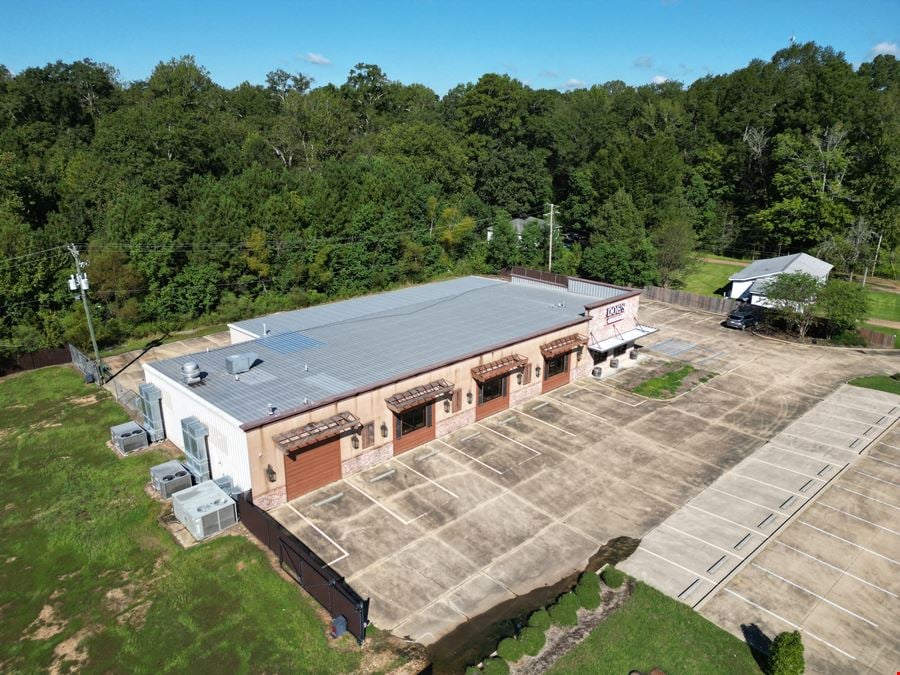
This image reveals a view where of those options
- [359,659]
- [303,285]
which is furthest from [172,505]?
[303,285]

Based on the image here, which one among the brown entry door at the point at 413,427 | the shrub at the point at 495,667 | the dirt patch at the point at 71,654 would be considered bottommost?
the dirt patch at the point at 71,654

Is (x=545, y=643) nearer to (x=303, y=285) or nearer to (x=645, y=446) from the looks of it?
(x=645, y=446)

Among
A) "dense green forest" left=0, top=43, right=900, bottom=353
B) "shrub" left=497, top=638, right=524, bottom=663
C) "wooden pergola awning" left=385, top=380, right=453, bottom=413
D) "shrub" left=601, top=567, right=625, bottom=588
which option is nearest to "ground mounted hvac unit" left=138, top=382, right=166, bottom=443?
"wooden pergola awning" left=385, top=380, right=453, bottom=413

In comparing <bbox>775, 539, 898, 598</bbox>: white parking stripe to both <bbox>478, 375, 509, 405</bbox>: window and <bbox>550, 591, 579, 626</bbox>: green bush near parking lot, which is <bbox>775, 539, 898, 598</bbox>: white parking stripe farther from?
<bbox>478, 375, 509, 405</bbox>: window

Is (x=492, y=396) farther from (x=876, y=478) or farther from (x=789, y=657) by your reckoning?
(x=789, y=657)

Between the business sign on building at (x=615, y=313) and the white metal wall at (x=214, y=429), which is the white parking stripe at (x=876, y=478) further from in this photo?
the white metal wall at (x=214, y=429)

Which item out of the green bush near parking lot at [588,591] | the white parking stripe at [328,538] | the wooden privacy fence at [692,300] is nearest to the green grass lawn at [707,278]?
the wooden privacy fence at [692,300]
